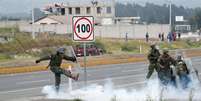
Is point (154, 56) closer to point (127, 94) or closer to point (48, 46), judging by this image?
point (127, 94)

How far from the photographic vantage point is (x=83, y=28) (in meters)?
17.7

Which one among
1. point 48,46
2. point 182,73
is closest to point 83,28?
point 182,73


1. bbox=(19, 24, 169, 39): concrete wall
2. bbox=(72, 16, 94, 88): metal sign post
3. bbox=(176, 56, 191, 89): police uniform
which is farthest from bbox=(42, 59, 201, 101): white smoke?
bbox=(19, 24, 169, 39): concrete wall

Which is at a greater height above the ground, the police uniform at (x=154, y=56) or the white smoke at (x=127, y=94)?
the police uniform at (x=154, y=56)

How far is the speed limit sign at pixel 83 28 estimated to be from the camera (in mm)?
17578

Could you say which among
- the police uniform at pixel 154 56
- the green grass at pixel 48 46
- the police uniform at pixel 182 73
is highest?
the police uniform at pixel 154 56

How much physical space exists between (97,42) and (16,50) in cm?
1016

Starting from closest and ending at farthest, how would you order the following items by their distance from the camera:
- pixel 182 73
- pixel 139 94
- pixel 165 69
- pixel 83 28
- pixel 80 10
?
1. pixel 83 28
2. pixel 139 94
3. pixel 165 69
4. pixel 182 73
5. pixel 80 10

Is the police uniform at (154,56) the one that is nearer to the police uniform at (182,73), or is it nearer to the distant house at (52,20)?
the police uniform at (182,73)

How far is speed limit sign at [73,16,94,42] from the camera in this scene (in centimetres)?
1758

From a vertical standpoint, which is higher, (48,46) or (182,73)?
(182,73)

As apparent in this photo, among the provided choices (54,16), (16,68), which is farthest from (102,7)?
(16,68)

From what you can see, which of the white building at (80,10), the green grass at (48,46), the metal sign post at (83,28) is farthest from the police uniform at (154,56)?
the white building at (80,10)

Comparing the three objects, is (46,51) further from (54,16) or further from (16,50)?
(54,16)
